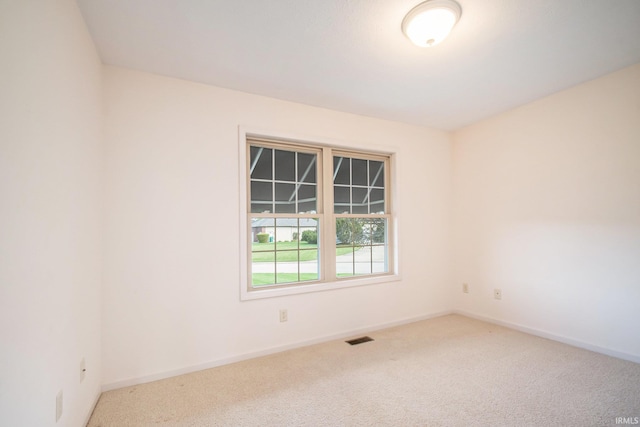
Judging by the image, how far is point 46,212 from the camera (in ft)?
4.36

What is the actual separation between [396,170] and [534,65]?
1.63 metres

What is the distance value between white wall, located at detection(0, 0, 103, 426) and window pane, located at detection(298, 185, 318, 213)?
1.80 m

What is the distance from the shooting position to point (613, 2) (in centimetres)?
173

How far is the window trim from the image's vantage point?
2703mm

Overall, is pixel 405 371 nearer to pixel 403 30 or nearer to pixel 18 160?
pixel 403 30

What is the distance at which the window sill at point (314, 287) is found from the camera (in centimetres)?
A: 272

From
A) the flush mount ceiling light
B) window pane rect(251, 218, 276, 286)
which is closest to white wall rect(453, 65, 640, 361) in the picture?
the flush mount ceiling light

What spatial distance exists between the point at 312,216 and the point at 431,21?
2.03m

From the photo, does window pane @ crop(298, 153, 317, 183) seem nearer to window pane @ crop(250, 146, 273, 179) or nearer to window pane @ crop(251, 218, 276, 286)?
window pane @ crop(250, 146, 273, 179)

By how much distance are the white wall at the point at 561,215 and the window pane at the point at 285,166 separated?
7.88 ft

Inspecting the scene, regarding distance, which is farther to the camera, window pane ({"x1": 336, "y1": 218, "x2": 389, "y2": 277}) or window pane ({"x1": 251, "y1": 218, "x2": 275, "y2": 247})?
window pane ({"x1": 336, "y1": 218, "x2": 389, "y2": 277})


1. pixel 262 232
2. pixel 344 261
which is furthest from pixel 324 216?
pixel 262 232

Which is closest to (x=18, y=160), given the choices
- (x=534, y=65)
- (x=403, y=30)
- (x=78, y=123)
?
(x=78, y=123)

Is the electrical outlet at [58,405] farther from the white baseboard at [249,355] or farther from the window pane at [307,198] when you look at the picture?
the window pane at [307,198]
